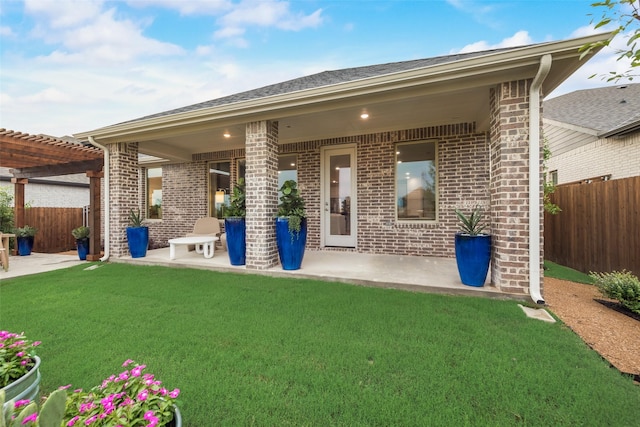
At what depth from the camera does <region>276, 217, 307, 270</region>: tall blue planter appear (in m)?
4.27

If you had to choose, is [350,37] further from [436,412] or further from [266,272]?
[436,412]

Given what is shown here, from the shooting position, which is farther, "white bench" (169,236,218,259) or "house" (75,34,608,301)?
"white bench" (169,236,218,259)

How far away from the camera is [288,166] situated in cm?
678

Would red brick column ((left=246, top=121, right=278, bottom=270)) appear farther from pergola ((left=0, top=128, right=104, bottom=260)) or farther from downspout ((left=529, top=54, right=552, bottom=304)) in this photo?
pergola ((left=0, top=128, right=104, bottom=260))

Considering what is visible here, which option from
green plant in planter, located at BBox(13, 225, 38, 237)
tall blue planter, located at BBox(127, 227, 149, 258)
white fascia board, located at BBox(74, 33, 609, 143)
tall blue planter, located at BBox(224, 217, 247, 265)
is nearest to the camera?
white fascia board, located at BBox(74, 33, 609, 143)

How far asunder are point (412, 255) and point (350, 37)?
21.6 ft

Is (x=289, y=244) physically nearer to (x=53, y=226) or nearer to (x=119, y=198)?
(x=119, y=198)

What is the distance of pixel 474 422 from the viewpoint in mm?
1352

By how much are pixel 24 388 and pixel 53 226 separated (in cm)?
944

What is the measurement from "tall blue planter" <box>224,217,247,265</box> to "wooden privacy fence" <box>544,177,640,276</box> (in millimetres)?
5890

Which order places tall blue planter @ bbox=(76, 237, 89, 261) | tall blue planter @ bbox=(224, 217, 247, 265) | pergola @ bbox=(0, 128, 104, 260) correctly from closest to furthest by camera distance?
tall blue planter @ bbox=(224, 217, 247, 265) → pergola @ bbox=(0, 128, 104, 260) → tall blue planter @ bbox=(76, 237, 89, 261)

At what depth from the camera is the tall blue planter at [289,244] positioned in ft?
14.0

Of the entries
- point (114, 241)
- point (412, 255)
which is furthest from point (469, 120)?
point (114, 241)

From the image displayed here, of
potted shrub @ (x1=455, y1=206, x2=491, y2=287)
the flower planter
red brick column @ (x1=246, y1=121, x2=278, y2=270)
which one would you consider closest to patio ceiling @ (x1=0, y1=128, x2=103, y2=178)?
red brick column @ (x1=246, y1=121, x2=278, y2=270)
